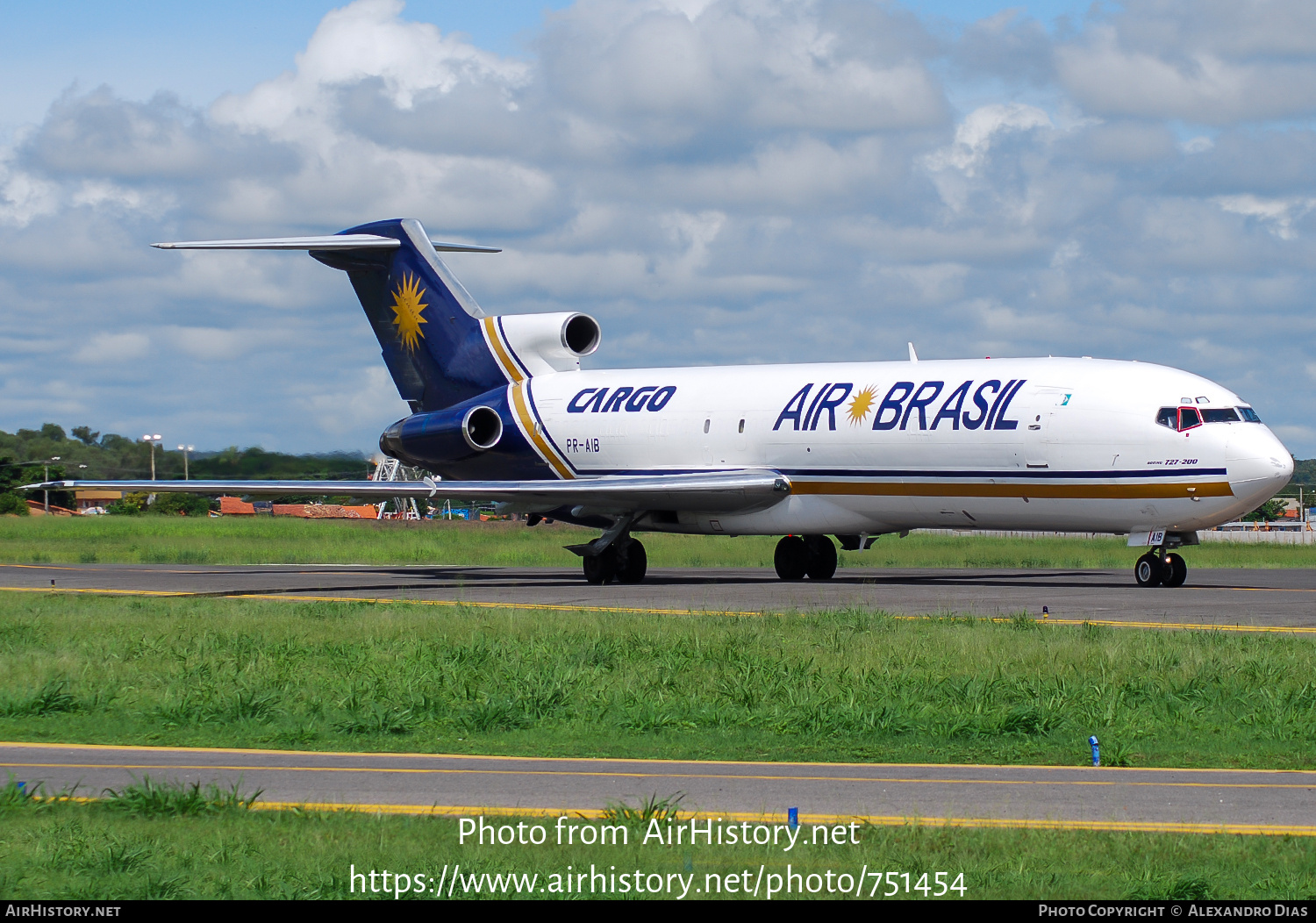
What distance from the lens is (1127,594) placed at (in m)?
25.7

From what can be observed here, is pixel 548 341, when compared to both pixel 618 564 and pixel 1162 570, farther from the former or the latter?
pixel 1162 570

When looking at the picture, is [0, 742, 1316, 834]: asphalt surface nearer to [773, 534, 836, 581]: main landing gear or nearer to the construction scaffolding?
[773, 534, 836, 581]: main landing gear

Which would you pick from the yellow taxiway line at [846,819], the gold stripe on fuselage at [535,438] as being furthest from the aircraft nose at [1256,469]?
the yellow taxiway line at [846,819]

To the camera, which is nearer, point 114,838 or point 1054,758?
point 114,838

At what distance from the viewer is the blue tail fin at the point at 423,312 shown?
37.2 metres

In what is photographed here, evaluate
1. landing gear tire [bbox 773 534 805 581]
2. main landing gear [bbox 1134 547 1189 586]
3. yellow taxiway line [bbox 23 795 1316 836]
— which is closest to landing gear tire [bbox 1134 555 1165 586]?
main landing gear [bbox 1134 547 1189 586]

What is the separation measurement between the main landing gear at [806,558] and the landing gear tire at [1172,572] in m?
7.64

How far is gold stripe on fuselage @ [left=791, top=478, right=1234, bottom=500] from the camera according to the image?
25.7m

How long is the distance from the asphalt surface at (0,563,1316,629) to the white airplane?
1.36 m

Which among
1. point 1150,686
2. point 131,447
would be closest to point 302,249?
point 131,447

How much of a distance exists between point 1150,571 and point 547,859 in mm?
22118
